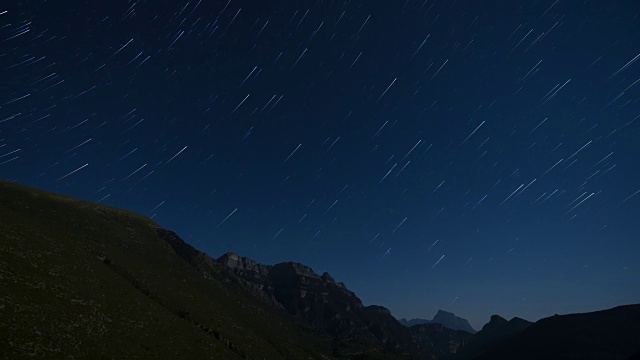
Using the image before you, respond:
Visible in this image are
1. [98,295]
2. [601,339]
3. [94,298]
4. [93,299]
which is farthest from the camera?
[601,339]

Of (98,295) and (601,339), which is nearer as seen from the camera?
(98,295)

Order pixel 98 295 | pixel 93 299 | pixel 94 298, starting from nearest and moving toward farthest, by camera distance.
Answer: pixel 93 299 → pixel 94 298 → pixel 98 295

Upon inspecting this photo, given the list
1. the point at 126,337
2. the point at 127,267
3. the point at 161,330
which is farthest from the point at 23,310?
the point at 127,267

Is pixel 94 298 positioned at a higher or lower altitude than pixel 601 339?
higher

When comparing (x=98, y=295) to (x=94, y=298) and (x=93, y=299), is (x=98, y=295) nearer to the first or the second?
(x=94, y=298)

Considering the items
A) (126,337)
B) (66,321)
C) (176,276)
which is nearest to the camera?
(66,321)

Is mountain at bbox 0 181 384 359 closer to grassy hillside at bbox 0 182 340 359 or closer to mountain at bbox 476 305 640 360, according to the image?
grassy hillside at bbox 0 182 340 359

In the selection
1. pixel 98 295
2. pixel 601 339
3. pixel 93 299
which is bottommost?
pixel 601 339

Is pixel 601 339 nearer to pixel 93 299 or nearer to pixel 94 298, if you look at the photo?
pixel 94 298

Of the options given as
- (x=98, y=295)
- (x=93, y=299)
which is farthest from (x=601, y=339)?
(x=93, y=299)

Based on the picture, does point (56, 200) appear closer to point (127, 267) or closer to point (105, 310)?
point (127, 267)

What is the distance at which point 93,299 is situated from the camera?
46.9 m

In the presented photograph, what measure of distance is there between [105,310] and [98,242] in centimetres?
4317

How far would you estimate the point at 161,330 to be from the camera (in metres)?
52.3
